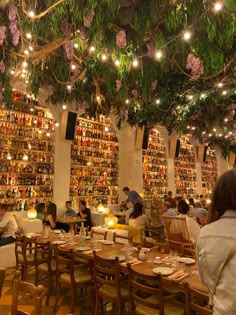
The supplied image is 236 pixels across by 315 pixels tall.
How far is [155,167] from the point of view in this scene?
12.9 m

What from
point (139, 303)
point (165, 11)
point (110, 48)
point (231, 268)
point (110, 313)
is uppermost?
point (165, 11)

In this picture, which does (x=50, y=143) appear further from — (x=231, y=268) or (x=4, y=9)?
(x=231, y=268)

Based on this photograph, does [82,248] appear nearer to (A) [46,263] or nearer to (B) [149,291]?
(A) [46,263]

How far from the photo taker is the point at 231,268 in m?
1.37

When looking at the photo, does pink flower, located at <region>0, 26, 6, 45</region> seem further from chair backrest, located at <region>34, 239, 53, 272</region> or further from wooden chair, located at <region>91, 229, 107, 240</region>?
wooden chair, located at <region>91, 229, 107, 240</region>

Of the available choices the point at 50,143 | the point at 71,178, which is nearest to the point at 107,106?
the point at 50,143

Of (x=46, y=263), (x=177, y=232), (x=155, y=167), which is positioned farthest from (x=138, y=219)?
(x=155, y=167)

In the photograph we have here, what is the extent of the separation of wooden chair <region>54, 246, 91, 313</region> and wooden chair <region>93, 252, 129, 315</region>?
1.18 feet

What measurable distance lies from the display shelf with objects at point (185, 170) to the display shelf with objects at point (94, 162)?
4.10 m

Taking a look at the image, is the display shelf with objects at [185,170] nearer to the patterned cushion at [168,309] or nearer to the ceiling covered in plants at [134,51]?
the ceiling covered in plants at [134,51]

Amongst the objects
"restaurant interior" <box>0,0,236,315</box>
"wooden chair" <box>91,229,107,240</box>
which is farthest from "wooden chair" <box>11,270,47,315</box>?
"wooden chair" <box>91,229,107,240</box>

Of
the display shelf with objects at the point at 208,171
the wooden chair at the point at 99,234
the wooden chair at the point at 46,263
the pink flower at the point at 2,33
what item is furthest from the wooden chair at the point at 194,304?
the display shelf with objects at the point at 208,171

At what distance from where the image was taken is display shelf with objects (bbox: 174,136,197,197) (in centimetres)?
1423

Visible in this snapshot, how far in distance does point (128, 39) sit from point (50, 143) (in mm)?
5734
